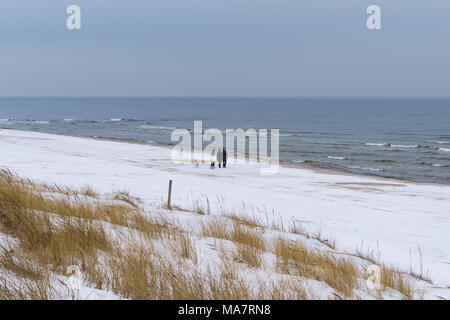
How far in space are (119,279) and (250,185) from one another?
19.3 m

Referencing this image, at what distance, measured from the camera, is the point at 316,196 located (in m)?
20.6

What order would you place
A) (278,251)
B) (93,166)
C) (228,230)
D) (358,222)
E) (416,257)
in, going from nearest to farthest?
(278,251)
(228,230)
(416,257)
(358,222)
(93,166)

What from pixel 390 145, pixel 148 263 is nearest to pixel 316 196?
pixel 148 263

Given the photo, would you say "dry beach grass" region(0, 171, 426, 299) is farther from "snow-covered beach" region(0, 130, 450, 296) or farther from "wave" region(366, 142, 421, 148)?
"wave" region(366, 142, 421, 148)

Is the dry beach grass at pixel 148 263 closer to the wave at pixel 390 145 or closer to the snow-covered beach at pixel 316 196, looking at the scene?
the snow-covered beach at pixel 316 196

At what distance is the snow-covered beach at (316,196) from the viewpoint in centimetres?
1038

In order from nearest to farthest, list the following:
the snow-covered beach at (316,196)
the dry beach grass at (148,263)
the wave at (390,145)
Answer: the dry beach grass at (148,263), the snow-covered beach at (316,196), the wave at (390,145)

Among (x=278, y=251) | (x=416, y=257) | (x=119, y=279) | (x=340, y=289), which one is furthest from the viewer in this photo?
(x=416, y=257)

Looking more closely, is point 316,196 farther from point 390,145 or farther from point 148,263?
point 390,145

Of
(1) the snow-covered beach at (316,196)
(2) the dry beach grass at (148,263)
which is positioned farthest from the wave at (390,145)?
(2) the dry beach grass at (148,263)

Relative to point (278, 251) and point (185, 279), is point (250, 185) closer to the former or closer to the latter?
point (278, 251)
